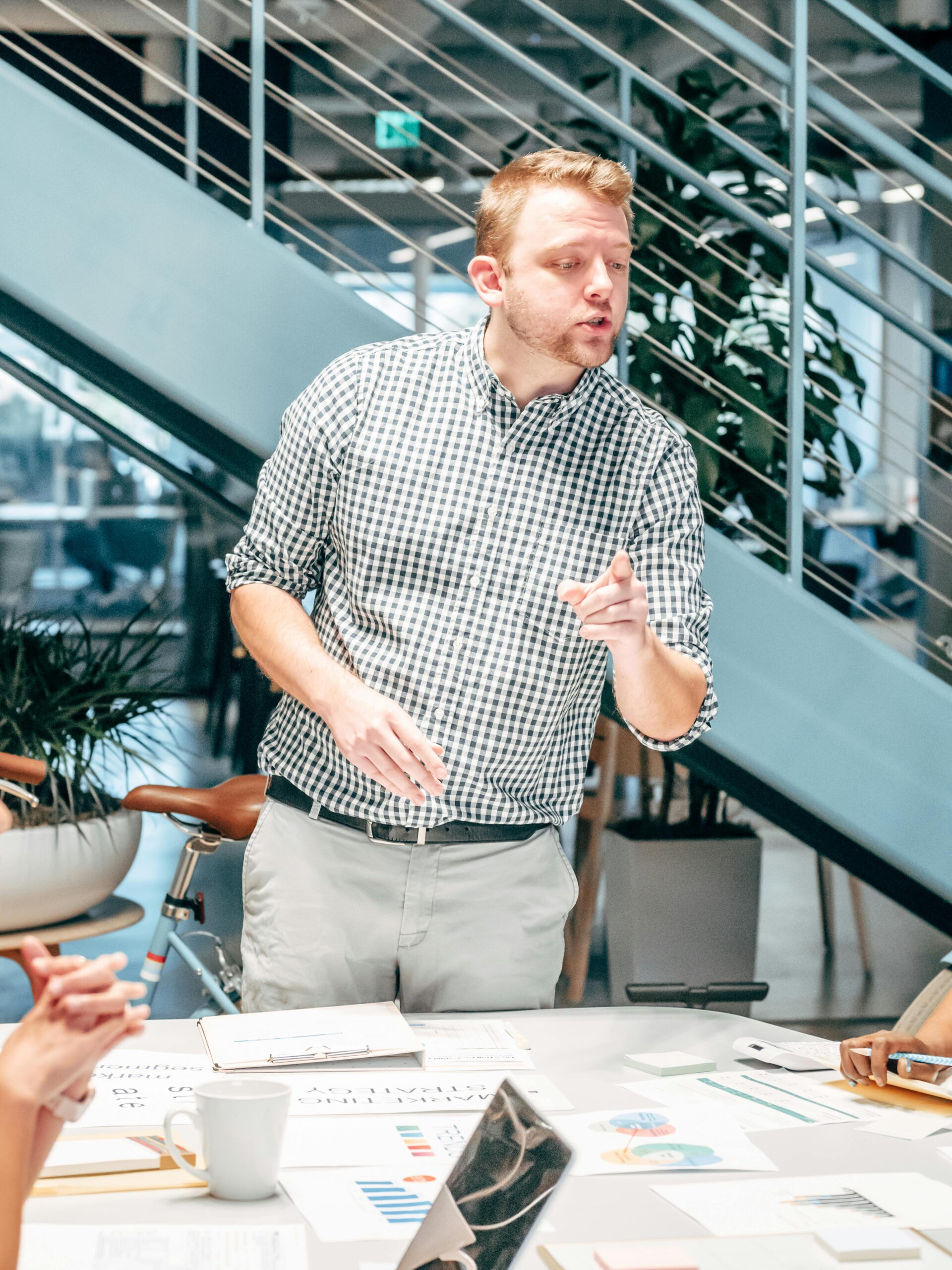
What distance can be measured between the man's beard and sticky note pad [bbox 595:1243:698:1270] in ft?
3.60

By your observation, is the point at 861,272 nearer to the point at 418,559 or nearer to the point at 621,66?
the point at 621,66

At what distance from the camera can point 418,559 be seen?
6.00 feet

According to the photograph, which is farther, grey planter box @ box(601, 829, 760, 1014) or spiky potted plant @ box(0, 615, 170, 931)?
grey planter box @ box(601, 829, 760, 1014)

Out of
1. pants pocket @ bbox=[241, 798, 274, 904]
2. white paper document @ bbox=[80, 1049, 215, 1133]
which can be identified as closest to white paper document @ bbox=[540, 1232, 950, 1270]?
white paper document @ bbox=[80, 1049, 215, 1133]

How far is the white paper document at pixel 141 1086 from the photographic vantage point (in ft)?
4.08

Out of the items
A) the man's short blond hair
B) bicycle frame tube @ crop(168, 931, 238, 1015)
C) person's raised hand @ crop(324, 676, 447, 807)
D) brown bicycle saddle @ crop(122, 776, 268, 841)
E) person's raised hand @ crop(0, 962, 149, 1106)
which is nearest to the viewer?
person's raised hand @ crop(0, 962, 149, 1106)

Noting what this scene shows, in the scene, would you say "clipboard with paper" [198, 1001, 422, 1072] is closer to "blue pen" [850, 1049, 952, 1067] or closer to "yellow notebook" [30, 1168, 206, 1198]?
"yellow notebook" [30, 1168, 206, 1198]

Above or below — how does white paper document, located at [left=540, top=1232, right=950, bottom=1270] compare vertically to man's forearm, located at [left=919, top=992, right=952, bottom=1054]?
below

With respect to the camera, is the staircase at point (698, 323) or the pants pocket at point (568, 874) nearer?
the pants pocket at point (568, 874)

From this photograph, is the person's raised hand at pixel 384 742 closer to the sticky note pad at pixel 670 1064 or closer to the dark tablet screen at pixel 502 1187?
the sticky note pad at pixel 670 1064

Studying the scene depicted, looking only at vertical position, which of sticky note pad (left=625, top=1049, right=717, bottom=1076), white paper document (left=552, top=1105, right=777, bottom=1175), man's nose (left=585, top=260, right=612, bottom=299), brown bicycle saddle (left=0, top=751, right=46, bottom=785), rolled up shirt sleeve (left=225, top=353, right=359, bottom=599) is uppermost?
man's nose (left=585, top=260, right=612, bottom=299)

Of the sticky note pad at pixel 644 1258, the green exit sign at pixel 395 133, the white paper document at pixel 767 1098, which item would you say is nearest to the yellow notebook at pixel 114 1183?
the sticky note pad at pixel 644 1258

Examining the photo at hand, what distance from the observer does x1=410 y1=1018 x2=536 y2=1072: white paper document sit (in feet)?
4.71

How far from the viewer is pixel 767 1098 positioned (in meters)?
1.37
